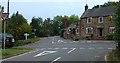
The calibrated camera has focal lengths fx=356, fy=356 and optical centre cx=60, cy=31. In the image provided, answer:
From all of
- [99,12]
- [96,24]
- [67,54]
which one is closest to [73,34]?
[96,24]

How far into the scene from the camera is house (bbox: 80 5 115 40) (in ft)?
265

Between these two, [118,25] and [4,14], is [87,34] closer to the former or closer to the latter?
[4,14]

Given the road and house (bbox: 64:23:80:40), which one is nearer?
the road

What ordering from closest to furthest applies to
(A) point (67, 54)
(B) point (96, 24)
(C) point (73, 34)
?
(A) point (67, 54)
(B) point (96, 24)
(C) point (73, 34)

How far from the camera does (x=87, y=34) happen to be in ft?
281

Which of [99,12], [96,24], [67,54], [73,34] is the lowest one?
[67,54]

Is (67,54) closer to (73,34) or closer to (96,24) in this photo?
(96,24)

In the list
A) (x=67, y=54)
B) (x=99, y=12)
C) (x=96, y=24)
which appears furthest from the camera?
(x=99, y=12)

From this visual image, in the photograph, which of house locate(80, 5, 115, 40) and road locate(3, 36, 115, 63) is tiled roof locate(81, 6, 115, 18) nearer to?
house locate(80, 5, 115, 40)

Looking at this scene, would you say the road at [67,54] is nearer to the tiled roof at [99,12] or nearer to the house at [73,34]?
the tiled roof at [99,12]

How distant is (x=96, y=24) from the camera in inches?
3297

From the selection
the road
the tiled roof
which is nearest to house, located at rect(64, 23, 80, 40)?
the tiled roof

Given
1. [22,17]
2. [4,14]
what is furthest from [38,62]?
[22,17]

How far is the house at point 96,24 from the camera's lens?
80.8 m
